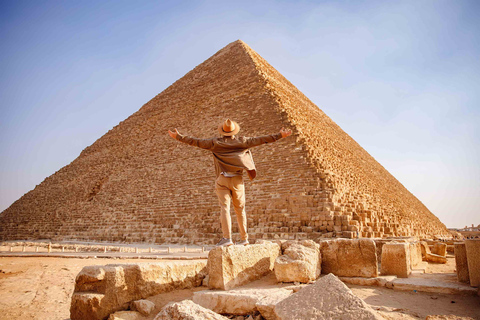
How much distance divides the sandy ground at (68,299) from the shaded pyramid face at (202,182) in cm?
636

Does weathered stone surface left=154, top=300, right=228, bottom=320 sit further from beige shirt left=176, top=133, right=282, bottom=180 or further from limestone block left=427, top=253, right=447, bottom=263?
limestone block left=427, top=253, right=447, bottom=263

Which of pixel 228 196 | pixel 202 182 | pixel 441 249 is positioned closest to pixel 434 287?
pixel 228 196

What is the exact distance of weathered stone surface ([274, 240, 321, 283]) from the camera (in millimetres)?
2746

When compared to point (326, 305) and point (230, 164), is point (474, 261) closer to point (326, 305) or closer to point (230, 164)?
point (326, 305)

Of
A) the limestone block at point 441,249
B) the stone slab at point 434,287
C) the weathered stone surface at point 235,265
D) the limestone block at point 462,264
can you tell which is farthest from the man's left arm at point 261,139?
the limestone block at point 441,249

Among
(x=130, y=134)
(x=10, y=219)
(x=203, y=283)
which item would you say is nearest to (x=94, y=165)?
(x=130, y=134)

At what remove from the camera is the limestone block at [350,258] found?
3270 millimetres

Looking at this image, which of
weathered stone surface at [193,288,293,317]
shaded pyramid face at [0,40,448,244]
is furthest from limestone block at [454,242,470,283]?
shaded pyramid face at [0,40,448,244]

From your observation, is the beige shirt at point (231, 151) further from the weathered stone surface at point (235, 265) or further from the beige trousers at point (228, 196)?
the weathered stone surface at point (235, 265)

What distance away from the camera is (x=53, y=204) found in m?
20.6

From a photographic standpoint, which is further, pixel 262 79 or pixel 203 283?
pixel 262 79

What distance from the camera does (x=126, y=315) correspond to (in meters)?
2.22

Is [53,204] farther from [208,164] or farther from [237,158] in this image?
[237,158]

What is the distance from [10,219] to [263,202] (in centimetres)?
1942
